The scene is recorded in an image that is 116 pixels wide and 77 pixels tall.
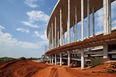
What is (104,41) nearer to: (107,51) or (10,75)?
(107,51)

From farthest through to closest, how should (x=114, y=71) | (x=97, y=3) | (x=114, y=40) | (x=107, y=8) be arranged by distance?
1. (x=97, y=3)
2. (x=107, y=8)
3. (x=114, y=40)
4. (x=114, y=71)

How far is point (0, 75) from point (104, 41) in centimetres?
1528

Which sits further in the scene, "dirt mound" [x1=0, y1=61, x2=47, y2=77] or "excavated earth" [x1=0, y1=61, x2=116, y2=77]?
"dirt mound" [x1=0, y1=61, x2=47, y2=77]

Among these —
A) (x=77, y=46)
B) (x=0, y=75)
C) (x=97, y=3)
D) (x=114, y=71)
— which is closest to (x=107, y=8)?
(x=77, y=46)

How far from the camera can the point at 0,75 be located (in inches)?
418

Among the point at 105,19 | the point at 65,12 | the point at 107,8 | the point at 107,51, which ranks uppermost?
the point at 65,12

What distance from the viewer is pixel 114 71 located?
415 inches

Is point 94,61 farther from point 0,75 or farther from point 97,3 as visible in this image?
point 97,3

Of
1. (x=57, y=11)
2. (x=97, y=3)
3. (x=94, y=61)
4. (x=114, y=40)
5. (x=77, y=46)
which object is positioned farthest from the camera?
(x=57, y=11)

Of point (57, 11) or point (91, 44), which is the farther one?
point (57, 11)

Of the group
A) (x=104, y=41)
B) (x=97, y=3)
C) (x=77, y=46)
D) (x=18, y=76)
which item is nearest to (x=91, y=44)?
(x=104, y=41)

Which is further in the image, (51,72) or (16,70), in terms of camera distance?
(16,70)

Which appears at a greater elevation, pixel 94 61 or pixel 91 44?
pixel 91 44

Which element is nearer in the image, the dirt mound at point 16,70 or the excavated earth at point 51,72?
the excavated earth at point 51,72
